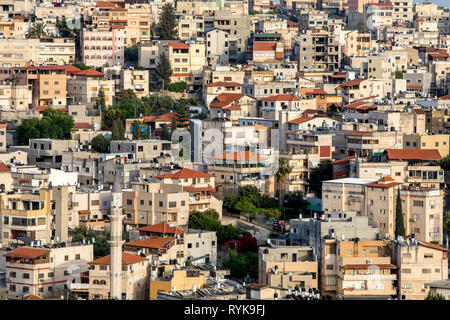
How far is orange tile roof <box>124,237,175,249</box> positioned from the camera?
28047mm

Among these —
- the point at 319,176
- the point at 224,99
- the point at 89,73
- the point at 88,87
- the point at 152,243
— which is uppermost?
the point at 89,73

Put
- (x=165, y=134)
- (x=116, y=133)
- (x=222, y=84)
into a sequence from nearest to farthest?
(x=116, y=133) < (x=165, y=134) < (x=222, y=84)

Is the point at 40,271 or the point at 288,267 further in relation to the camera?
the point at 288,267

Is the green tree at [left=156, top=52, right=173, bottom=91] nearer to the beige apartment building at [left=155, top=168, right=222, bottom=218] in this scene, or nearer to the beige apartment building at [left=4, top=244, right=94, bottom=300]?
the beige apartment building at [left=155, top=168, right=222, bottom=218]

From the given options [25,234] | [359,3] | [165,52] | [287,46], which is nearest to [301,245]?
[25,234]

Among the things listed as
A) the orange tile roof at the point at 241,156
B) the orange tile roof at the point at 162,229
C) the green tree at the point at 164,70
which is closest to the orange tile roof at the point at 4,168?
the orange tile roof at the point at 162,229

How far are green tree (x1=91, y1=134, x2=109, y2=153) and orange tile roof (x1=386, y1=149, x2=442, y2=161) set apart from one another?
30.2ft

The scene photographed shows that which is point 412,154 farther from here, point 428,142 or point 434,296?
point 434,296

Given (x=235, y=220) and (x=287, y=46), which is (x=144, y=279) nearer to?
(x=235, y=220)

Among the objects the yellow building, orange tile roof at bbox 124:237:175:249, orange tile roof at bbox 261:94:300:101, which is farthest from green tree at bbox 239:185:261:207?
orange tile roof at bbox 261:94:300:101

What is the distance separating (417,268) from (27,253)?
28.2 ft

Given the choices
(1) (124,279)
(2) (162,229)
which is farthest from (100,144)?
(1) (124,279)

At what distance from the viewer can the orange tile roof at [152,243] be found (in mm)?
28047

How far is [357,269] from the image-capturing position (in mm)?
26750
